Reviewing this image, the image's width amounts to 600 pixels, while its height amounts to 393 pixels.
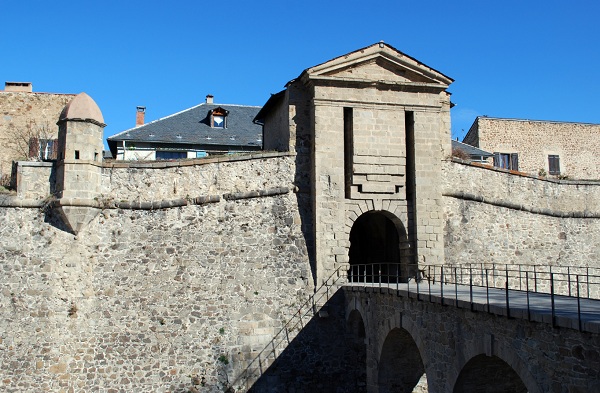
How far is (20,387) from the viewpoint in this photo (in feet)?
53.8

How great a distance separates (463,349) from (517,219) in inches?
445

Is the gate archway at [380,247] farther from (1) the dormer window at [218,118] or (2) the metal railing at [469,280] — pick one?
(1) the dormer window at [218,118]

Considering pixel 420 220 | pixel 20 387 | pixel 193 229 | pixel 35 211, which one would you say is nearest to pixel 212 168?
pixel 193 229

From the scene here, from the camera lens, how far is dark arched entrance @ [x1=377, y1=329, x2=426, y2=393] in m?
15.3

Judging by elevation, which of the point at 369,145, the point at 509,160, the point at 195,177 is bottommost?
the point at 195,177

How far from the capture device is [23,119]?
28.1 metres

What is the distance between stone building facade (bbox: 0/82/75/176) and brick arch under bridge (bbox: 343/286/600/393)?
56.3 ft

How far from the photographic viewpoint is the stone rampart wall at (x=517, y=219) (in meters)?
20.2

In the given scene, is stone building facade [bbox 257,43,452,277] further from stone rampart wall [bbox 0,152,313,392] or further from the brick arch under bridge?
the brick arch under bridge

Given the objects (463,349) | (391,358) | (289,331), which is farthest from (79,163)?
(463,349)

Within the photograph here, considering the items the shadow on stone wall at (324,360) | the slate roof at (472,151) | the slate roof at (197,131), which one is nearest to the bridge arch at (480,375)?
the shadow on stone wall at (324,360)

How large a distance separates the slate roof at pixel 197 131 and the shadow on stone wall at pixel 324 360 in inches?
383

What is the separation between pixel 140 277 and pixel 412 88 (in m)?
9.94

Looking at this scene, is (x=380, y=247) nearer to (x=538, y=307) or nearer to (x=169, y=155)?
(x=169, y=155)
